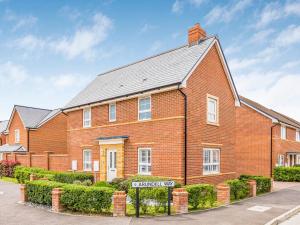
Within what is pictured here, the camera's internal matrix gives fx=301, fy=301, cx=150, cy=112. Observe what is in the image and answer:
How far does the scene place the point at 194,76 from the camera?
17.8 metres

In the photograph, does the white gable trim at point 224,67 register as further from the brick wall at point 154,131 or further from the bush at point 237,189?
the bush at point 237,189

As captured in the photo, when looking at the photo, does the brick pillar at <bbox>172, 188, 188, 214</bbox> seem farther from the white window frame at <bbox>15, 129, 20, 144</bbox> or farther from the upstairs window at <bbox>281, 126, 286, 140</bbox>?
the white window frame at <bbox>15, 129, 20, 144</bbox>

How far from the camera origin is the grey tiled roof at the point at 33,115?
3512 centimetres

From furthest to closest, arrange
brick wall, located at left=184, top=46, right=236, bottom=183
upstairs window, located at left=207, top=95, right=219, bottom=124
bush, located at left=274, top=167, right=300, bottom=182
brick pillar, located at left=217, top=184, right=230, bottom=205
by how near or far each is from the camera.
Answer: bush, located at left=274, top=167, right=300, bottom=182, upstairs window, located at left=207, top=95, right=219, bottom=124, brick wall, located at left=184, top=46, right=236, bottom=183, brick pillar, located at left=217, top=184, right=230, bottom=205

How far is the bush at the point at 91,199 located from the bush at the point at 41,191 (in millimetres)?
1461

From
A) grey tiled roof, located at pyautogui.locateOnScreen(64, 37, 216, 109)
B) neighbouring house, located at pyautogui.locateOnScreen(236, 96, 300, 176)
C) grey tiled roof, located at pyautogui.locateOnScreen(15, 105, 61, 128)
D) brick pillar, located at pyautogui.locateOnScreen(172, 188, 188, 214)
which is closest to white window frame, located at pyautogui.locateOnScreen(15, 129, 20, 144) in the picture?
grey tiled roof, located at pyautogui.locateOnScreen(15, 105, 61, 128)

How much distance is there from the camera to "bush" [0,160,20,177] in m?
28.6

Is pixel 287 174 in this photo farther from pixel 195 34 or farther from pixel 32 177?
pixel 32 177

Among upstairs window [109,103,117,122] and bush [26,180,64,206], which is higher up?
upstairs window [109,103,117,122]

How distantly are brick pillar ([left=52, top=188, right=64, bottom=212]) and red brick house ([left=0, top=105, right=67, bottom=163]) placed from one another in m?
22.4

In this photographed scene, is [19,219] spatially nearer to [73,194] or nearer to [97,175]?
[73,194]

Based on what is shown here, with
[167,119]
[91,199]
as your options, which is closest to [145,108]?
[167,119]

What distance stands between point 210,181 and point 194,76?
6.42 meters

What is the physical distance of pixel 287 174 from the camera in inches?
1059
